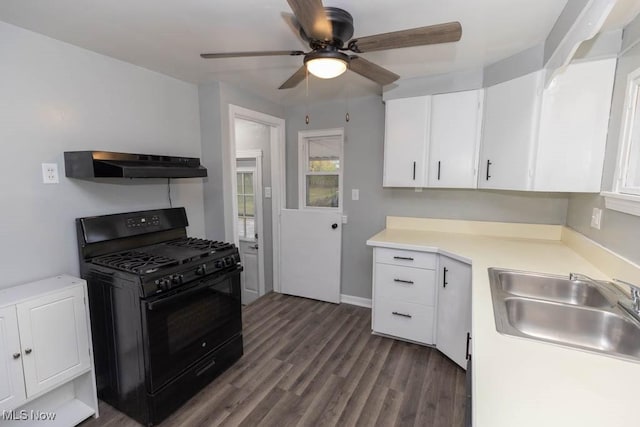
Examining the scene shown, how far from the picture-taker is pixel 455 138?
2.54 meters

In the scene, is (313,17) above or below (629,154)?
above

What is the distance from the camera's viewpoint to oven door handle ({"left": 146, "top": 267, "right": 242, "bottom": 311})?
5.57 feet

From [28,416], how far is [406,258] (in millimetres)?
2661

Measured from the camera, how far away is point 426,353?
8.26 ft

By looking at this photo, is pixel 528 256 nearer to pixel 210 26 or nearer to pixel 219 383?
pixel 219 383

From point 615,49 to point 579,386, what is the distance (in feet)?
6.38

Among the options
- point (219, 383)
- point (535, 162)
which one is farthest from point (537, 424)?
point (219, 383)

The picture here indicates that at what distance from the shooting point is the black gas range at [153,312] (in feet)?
5.68

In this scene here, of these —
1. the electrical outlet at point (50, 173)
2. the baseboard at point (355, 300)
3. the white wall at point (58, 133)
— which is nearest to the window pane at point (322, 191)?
the baseboard at point (355, 300)

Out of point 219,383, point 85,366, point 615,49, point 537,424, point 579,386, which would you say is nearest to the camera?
point 537,424

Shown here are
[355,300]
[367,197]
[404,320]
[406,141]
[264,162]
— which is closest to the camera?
[404,320]

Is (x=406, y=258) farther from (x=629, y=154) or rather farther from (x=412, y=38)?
(x=412, y=38)

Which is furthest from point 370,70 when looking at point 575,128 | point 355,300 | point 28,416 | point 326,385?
point 28,416

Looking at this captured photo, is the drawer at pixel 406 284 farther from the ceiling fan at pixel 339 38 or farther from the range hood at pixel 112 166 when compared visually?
the range hood at pixel 112 166
